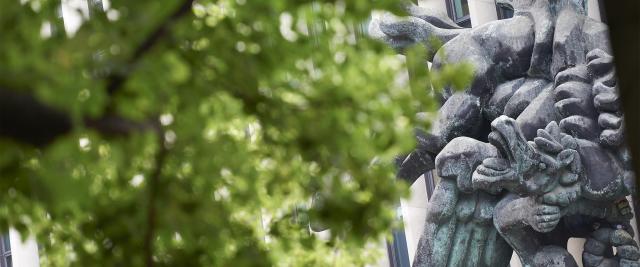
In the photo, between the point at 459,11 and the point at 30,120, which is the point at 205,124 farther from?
the point at 459,11

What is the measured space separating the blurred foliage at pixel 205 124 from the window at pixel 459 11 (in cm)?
2146

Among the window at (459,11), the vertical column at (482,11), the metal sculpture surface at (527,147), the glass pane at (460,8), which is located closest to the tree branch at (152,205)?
the metal sculpture surface at (527,147)

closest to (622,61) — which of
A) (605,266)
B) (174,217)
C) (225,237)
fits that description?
(174,217)

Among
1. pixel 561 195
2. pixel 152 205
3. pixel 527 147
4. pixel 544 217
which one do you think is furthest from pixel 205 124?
pixel 561 195

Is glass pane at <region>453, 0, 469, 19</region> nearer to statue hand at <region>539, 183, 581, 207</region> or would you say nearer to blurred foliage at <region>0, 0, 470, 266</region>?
statue hand at <region>539, 183, 581, 207</region>

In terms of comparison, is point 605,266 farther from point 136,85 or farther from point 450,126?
point 136,85

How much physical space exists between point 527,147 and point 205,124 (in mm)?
11460

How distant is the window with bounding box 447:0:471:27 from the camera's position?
1163 inches

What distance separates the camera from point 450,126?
19.6 m

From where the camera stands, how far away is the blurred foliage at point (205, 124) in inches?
243

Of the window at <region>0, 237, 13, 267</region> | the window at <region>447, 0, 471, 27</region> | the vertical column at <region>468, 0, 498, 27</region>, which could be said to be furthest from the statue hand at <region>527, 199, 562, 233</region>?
the window at <region>0, 237, 13, 267</region>

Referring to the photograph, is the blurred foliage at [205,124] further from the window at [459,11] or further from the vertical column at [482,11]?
the window at [459,11]

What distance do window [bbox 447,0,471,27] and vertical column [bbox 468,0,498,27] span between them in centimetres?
107

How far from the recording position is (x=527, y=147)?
59.5 feet
